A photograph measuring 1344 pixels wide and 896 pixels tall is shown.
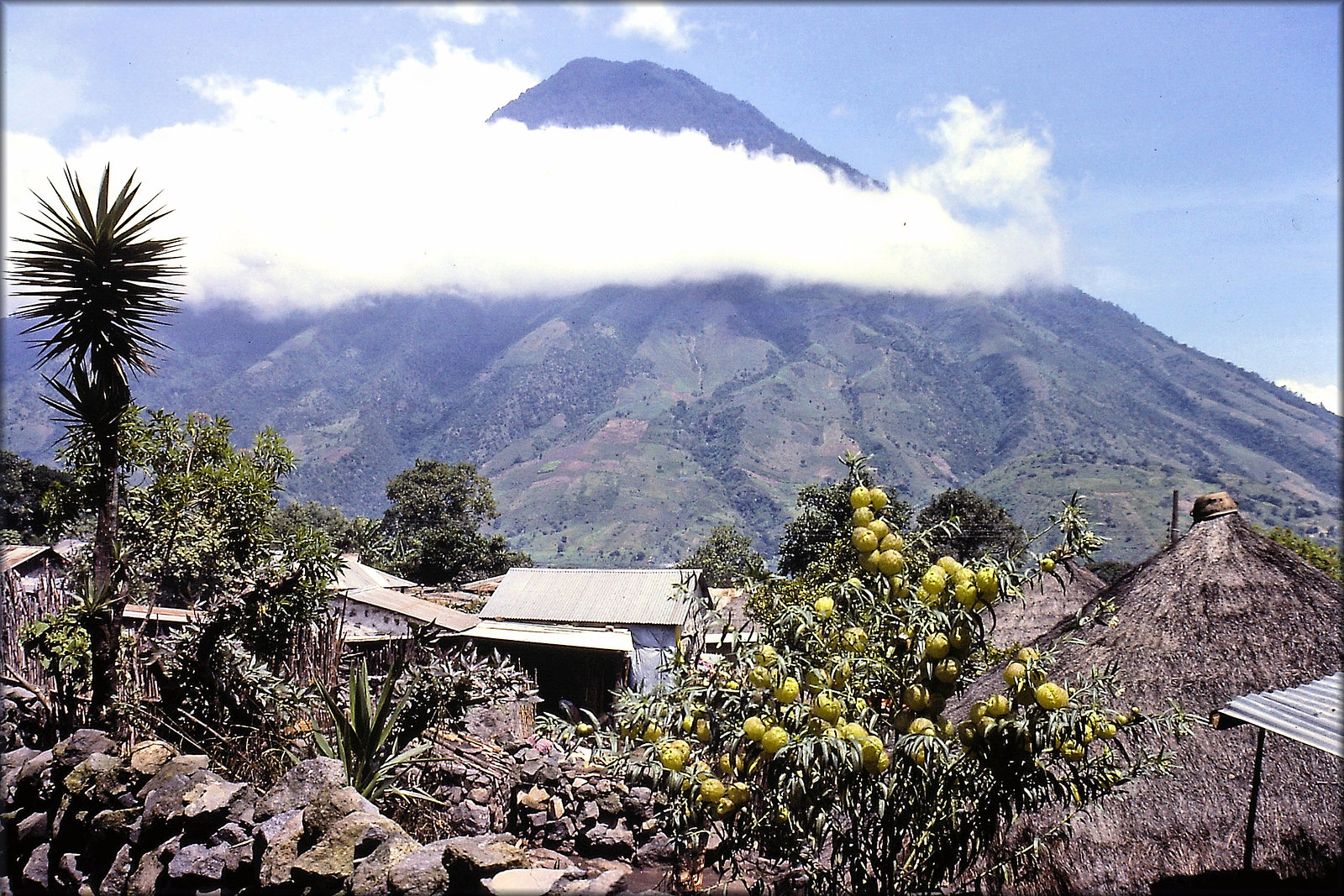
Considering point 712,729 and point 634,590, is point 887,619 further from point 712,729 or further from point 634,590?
point 634,590

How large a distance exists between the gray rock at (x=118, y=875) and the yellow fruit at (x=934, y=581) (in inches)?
188

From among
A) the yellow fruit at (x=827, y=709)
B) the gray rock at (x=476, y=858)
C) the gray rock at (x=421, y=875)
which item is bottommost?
the gray rock at (x=421, y=875)

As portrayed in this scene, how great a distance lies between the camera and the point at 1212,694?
23.5 ft

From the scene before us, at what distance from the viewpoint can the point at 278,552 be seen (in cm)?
731

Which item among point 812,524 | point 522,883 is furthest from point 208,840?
point 812,524

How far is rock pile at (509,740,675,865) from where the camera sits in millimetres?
8125

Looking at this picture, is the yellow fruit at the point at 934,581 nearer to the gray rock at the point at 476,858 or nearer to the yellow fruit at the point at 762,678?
the yellow fruit at the point at 762,678

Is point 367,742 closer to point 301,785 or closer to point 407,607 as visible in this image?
point 301,785

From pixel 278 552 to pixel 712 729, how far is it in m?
5.31

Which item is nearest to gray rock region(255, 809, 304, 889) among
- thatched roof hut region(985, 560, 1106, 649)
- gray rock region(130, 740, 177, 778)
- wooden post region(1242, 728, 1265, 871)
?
gray rock region(130, 740, 177, 778)

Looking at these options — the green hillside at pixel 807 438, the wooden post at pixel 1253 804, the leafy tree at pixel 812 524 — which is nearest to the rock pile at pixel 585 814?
the wooden post at pixel 1253 804

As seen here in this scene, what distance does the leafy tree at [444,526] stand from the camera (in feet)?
135

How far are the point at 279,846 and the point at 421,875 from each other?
3.12 feet

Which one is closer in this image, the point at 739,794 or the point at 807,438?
the point at 739,794
